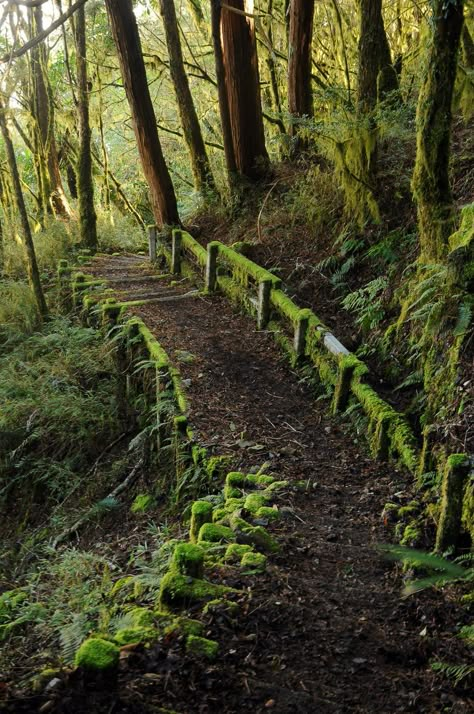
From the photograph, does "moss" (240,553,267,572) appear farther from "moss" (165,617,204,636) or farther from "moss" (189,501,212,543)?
"moss" (165,617,204,636)

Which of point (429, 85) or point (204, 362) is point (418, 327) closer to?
point (429, 85)

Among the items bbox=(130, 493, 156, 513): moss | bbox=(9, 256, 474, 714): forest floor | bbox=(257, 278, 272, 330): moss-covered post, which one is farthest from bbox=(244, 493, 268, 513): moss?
bbox=(257, 278, 272, 330): moss-covered post

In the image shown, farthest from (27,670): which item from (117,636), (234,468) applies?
(234,468)

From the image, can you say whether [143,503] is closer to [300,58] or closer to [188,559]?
[188,559]

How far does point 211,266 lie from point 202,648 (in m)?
9.45

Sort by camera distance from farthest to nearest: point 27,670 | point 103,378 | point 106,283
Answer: point 106,283 → point 103,378 → point 27,670

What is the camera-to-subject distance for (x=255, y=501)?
→ 5.57m

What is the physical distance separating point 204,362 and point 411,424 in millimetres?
3765

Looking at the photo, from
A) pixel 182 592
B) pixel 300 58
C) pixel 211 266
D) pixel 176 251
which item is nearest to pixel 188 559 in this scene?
pixel 182 592

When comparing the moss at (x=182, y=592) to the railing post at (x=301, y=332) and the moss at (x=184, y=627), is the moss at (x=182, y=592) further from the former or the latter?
the railing post at (x=301, y=332)

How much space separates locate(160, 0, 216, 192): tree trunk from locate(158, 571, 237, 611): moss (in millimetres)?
13484

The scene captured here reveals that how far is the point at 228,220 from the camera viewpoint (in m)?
14.8

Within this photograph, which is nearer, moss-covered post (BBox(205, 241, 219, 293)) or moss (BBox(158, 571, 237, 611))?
moss (BBox(158, 571, 237, 611))

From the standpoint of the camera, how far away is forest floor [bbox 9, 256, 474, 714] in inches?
129
